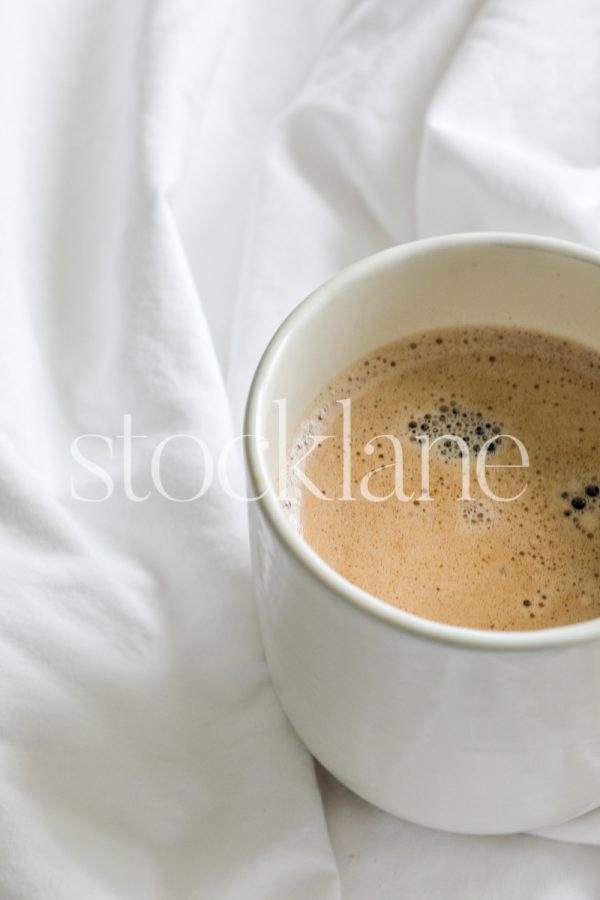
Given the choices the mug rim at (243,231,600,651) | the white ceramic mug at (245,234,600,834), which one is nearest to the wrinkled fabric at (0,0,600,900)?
the white ceramic mug at (245,234,600,834)

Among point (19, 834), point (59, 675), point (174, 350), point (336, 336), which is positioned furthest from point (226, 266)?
point (19, 834)

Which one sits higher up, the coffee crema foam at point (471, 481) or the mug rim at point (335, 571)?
the mug rim at point (335, 571)

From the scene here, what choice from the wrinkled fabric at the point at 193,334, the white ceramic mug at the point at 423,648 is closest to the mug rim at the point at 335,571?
the white ceramic mug at the point at 423,648

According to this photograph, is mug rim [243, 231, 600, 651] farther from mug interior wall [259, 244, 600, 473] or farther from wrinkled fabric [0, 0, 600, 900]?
wrinkled fabric [0, 0, 600, 900]

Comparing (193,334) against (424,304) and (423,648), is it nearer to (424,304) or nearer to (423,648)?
(424,304)

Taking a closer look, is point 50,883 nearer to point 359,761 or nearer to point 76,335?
point 359,761

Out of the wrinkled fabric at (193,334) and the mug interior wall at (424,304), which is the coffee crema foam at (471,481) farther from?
the wrinkled fabric at (193,334)
